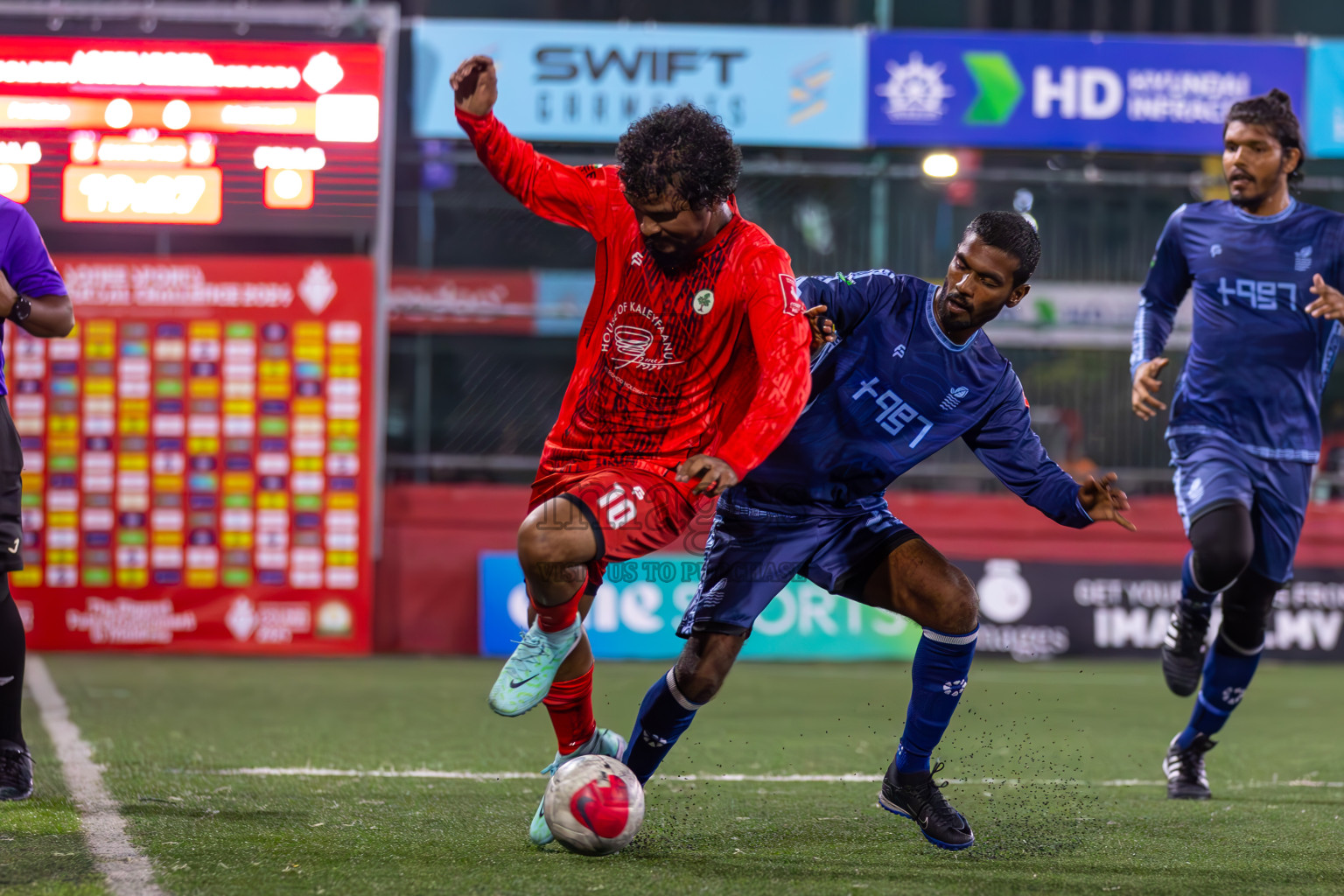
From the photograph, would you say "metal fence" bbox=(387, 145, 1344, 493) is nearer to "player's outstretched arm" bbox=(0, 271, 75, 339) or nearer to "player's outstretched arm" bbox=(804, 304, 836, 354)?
"player's outstretched arm" bbox=(0, 271, 75, 339)

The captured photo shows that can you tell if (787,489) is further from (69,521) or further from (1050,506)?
(69,521)

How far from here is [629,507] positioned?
371 centimetres

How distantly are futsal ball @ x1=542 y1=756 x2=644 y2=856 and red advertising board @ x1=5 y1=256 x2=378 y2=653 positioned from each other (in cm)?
695

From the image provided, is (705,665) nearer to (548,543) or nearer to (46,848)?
(548,543)

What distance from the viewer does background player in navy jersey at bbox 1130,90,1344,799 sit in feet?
16.6

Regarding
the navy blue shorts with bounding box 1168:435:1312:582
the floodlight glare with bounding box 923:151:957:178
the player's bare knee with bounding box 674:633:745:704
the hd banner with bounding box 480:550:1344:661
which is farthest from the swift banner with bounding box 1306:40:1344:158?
the player's bare knee with bounding box 674:633:745:704

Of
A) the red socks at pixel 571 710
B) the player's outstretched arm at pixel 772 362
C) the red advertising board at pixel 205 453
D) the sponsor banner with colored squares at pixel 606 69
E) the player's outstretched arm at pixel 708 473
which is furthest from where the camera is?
the sponsor banner with colored squares at pixel 606 69

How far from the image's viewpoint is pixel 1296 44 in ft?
37.3

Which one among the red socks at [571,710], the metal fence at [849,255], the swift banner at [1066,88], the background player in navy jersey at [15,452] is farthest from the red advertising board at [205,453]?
the red socks at [571,710]

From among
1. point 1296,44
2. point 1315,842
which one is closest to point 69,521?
point 1315,842

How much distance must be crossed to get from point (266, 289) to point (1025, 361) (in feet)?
20.2

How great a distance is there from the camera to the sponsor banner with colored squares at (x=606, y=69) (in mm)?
10969

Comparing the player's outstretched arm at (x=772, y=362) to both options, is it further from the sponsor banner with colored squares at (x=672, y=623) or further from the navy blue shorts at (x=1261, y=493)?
the sponsor banner with colored squares at (x=672, y=623)

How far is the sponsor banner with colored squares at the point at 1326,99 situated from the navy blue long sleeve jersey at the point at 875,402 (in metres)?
8.66
